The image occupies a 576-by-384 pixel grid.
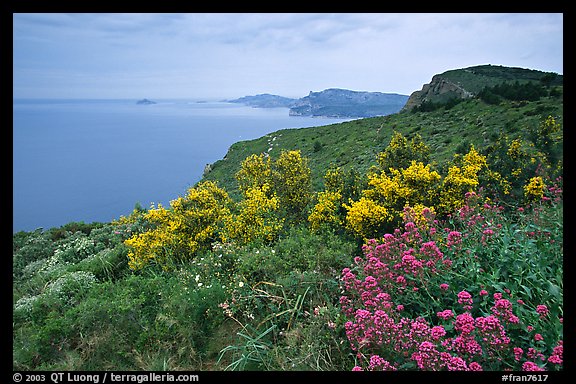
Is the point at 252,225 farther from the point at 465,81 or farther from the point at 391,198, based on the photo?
the point at 465,81

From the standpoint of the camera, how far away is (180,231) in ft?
18.9

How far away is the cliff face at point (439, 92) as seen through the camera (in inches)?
1640

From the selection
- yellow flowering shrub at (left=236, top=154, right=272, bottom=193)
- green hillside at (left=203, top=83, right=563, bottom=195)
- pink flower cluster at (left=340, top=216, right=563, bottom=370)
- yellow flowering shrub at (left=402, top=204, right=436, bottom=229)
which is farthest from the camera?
green hillside at (left=203, top=83, right=563, bottom=195)

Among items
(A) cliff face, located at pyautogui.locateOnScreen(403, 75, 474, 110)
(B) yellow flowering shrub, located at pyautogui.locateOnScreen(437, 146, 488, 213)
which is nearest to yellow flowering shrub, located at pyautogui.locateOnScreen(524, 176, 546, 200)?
(B) yellow flowering shrub, located at pyautogui.locateOnScreen(437, 146, 488, 213)

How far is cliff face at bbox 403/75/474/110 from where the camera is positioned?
41666 mm

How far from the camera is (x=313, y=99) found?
116312mm

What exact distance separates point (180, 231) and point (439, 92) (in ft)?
161

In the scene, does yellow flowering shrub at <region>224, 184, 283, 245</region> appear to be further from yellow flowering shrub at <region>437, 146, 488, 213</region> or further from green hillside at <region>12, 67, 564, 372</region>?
yellow flowering shrub at <region>437, 146, 488, 213</region>

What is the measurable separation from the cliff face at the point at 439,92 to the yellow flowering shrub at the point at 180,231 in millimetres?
40918

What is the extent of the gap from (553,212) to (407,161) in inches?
132

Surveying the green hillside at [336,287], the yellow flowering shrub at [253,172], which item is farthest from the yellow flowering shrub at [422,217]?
the yellow flowering shrub at [253,172]

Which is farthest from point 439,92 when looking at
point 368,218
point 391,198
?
point 368,218

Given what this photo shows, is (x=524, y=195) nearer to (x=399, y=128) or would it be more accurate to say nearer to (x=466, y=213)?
(x=466, y=213)

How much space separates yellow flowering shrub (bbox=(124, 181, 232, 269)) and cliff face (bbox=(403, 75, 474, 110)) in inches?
1611
